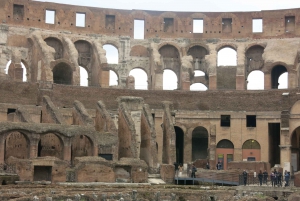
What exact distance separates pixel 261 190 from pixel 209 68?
2514cm

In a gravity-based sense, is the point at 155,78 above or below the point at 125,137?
above

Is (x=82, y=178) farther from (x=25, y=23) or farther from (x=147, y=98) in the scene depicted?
(x=25, y=23)

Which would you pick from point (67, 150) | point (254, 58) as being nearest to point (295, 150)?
point (254, 58)

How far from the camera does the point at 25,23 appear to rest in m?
57.3

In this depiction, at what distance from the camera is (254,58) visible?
6034cm

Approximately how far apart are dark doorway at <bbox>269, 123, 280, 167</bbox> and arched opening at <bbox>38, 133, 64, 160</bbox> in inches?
728

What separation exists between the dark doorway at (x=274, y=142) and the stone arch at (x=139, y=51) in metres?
16.3

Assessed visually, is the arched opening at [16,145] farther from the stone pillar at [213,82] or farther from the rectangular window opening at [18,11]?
the stone pillar at [213,82]

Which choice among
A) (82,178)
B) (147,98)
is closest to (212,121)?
(147,98)

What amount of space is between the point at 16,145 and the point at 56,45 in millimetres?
19468

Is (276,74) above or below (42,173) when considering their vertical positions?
above

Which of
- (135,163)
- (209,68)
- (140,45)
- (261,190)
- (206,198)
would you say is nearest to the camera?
(206,198)

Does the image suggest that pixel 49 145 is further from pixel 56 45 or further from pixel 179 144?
pixel 56 45

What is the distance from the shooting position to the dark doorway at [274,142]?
50.3 metres
